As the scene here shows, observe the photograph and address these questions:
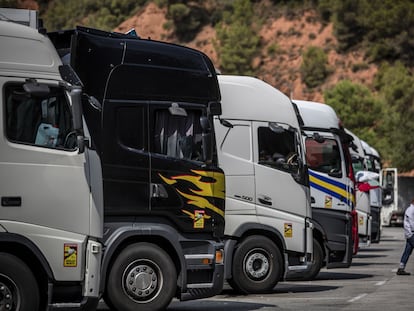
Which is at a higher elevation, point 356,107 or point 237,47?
point 237,47

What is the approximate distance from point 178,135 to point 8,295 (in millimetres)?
4045

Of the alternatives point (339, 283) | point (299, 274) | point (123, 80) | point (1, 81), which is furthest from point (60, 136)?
point (339, 283)

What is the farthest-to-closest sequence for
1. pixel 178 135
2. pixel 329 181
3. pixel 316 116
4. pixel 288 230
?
1. pixel 316 116
2. pixel 329 181
3. pixel 288 230
4. pixel 178 135

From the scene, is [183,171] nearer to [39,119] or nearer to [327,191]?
[39,119]

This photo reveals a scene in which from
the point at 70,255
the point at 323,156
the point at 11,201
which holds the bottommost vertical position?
the point at 70,255

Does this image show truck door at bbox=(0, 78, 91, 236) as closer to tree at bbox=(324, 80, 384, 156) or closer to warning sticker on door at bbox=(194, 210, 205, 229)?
warning sticker on door at bbox=(194, 210, 205, 229)

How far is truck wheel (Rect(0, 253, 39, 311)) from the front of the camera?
11.8m

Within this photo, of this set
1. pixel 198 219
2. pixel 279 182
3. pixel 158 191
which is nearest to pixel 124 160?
pixel 158 191

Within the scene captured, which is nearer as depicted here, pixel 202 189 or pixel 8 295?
pixel 8 295

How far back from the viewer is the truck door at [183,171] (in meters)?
14.8

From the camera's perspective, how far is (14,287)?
11.9 m

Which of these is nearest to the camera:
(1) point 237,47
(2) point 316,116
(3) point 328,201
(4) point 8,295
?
(4) point 8,295

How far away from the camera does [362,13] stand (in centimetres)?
10662

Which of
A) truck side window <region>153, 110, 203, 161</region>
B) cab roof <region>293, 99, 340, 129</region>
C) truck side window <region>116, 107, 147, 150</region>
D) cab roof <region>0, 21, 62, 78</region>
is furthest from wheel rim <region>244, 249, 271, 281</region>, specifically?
cab roof <region>0, 21, 62, 78</region>
